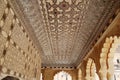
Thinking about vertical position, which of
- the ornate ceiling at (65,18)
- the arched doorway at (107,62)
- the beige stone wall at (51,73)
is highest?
the ornate ceiling at (65,18)

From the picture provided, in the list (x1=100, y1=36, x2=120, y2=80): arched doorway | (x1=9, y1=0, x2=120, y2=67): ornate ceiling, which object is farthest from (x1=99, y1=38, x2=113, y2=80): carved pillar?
(x1=9, y1=0, x2=120, y2=67): ornate ceiling

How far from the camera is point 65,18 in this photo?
5125 mm

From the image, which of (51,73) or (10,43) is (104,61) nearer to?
(10,43)

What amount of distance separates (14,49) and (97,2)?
6.72ft

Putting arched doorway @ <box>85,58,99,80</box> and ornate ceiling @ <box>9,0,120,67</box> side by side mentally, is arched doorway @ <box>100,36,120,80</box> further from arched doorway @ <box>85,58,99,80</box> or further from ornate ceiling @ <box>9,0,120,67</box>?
arched doorway @ <box>85,58,99,80</box>

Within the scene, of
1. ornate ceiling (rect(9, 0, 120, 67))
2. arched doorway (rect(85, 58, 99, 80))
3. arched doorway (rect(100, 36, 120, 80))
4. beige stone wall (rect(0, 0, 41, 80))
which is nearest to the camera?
beige stone wall (rect(0, 0, 41, 80))

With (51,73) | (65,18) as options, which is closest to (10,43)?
(65,18)

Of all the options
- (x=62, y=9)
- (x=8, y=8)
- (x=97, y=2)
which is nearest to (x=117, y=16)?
(x=97, y=2)

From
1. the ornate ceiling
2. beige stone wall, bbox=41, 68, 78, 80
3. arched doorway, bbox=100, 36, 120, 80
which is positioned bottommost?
arched doorway, bbox=100, 36, 120, 80

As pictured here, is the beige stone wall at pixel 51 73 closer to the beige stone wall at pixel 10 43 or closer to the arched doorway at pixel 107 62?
the arched doorway at pixel 107 62

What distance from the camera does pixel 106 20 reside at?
4.92 m

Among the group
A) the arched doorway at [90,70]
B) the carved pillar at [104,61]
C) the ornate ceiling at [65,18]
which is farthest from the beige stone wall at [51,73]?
the carved pillar at [104,61]

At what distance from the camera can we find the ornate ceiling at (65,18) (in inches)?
169

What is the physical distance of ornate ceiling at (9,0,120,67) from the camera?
428 cm
